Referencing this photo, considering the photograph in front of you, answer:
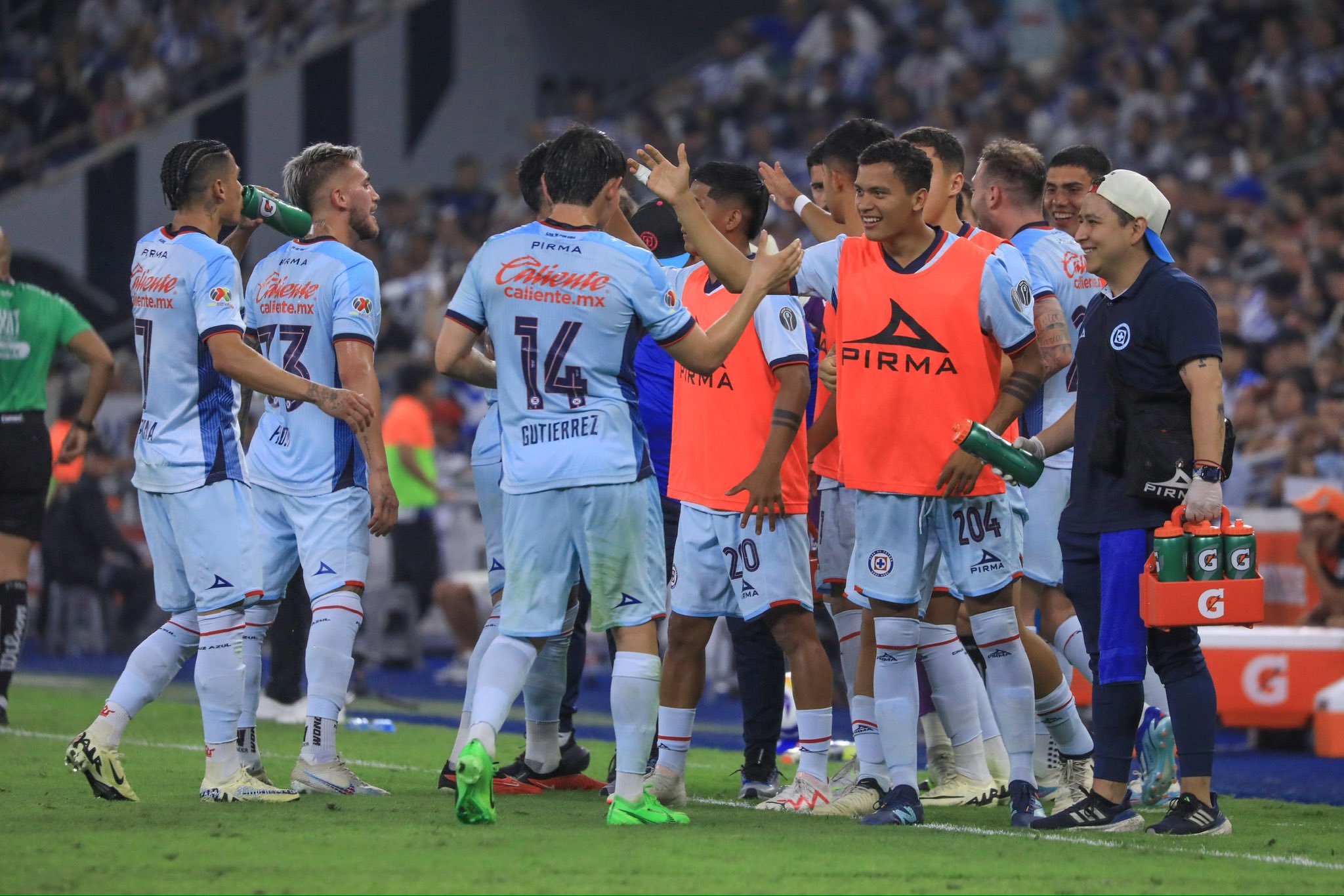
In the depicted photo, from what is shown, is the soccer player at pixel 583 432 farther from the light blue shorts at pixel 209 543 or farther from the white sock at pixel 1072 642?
the white sock at pixel 1072 642

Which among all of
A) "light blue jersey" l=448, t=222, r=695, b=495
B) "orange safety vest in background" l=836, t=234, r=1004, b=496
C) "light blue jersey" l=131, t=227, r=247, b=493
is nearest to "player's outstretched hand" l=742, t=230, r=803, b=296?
"light blue jersey" l=448, t=222, r=695, b=495

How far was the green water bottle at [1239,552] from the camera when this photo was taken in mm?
5945

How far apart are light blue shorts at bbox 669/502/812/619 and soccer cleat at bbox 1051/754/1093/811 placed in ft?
4.16

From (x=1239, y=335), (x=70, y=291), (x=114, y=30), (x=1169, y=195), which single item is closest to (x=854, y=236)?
(x=1239, y=335)

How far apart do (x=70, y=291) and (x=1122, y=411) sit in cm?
2220

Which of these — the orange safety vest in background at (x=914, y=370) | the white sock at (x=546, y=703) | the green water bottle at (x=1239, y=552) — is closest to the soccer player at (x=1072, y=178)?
the orange safety vest in background at (x=914, y=370)

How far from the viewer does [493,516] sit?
7496 millimetres

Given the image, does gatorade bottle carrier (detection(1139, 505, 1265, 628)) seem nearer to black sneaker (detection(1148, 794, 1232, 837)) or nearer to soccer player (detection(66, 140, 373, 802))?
black sneaker (detection(1148, 794, 1232, 837))

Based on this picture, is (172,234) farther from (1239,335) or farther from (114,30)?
(114,30)

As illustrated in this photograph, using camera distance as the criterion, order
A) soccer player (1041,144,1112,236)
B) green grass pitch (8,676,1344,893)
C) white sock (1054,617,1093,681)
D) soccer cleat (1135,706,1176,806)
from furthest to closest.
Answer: soccer player (1041,144,1112,236) < white sock (1054,617,1093,681) < soccer cleat (1135,706,1176,806) < green grass pitch (8,676,1344,893)

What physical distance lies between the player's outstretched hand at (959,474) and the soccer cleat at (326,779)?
2676mm

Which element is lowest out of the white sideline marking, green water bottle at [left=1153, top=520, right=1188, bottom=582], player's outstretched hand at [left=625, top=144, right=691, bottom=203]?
the white sideline marking

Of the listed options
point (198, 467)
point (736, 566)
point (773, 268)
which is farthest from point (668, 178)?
point (198, 467)

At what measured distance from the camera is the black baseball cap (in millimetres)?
8070
